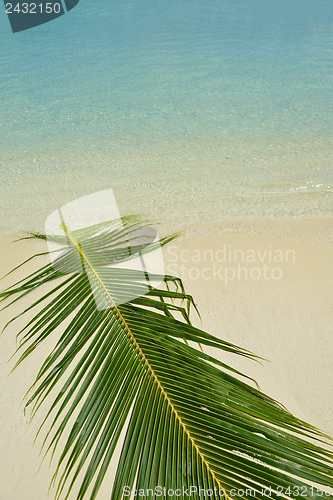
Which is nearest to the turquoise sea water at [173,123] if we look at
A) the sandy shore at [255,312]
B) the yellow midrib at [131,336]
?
the sandy shore at [255,312]

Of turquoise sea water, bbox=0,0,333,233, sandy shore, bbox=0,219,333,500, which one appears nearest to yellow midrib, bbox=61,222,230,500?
sandy shore, bbox=0,219,333,500

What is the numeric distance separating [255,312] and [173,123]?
4388 mm

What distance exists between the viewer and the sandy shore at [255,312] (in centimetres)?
222

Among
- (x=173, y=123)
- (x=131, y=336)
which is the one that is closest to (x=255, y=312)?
(x=131, y=336)

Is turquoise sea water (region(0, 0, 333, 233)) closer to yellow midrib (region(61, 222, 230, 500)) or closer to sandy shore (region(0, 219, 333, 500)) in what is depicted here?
sandy shore (region(0, 219, 333, 500))

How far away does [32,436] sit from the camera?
86.4 inches

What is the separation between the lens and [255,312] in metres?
2.90

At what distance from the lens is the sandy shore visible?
2223 millimetres

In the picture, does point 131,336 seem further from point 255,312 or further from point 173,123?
point 173,123

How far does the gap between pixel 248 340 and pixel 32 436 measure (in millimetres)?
1545

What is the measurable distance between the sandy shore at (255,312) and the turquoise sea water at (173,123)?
54cm

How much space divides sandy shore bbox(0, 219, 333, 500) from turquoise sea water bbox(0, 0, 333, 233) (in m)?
0.54

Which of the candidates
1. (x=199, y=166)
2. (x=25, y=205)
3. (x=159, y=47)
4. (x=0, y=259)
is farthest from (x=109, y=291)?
(x=159, y=47)

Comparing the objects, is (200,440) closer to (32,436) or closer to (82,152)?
(32,436)
